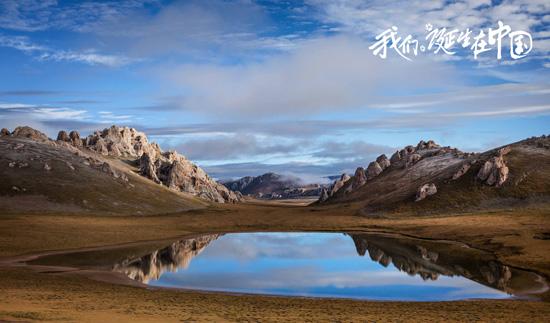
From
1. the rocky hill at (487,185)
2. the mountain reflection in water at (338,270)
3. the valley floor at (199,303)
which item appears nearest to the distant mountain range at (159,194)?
the rocky hill at (487,185)

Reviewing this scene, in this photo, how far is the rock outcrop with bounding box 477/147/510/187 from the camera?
15675cm

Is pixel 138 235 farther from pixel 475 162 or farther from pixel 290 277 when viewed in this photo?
pixel 475 162

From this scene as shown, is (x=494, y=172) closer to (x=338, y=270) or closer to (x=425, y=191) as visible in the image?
(x=425, y=191)

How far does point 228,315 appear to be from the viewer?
35875 mm

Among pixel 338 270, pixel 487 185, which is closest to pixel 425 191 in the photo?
pixel 487 185

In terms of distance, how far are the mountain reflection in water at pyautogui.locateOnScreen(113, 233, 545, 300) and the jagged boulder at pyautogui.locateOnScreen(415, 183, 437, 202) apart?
65889mm

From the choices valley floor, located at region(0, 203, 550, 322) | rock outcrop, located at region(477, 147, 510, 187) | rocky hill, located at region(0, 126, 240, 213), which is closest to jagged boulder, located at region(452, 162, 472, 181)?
rock outcrop, located at region(477, 147, 510, 187)

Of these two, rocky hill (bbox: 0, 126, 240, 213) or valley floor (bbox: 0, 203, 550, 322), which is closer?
valley floor (bbox: 0, 203, 550, 322)

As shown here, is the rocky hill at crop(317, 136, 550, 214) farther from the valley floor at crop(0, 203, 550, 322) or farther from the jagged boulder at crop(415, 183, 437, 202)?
the valley floor at crop(0, 203, 550, 322)

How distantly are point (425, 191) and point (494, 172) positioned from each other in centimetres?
2242

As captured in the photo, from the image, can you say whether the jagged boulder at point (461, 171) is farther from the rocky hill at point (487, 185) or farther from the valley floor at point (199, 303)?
the valley floor at point (199, 303)

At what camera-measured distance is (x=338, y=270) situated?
70062 mm

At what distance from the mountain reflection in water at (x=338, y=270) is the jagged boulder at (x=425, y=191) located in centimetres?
6589

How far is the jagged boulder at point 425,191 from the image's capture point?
164 metres
